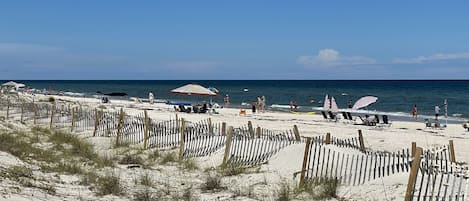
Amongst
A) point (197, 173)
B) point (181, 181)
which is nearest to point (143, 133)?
point (197, 173)

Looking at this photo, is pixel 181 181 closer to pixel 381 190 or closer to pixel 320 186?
pixel 320 186

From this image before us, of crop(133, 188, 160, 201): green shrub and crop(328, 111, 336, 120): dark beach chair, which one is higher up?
crop(133, 188, 160, 201): green shrub

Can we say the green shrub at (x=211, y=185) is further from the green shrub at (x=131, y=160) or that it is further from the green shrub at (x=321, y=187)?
the green shrub at (x=131, y=160)

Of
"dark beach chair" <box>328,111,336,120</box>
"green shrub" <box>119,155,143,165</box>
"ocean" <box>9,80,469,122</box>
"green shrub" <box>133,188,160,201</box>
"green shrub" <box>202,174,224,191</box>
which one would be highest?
"green shrub" <box>133,188,160,201</box>

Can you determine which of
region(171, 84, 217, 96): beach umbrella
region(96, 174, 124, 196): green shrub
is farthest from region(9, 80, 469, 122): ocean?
region(96, 174, 124, 196): green shrub

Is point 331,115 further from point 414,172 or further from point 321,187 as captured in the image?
point 414,172

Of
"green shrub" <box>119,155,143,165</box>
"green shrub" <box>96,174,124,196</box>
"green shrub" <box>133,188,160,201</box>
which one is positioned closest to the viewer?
"green shrub" <box>133,188,160,201</box>

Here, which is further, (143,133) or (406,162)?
(143,133)

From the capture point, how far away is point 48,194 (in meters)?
8.23

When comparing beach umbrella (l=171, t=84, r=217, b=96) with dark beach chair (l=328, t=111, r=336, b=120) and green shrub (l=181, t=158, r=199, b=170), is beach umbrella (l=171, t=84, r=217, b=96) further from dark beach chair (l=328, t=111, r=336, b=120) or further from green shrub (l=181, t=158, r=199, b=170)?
green shrub (l=181, t=158, r=199, b=170)

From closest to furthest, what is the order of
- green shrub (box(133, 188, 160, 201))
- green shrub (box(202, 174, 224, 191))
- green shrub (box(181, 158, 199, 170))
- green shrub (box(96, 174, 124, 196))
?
1. green shrub (box(133, 188, 160, 201))
2. green shrub (box(96, 174, 124, 196))
3. green shrub (box(202, 174, 224, 191))
4. green shrub (box(181, 158, 199, 170))

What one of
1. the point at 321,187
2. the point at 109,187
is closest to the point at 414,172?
the point at 321,187

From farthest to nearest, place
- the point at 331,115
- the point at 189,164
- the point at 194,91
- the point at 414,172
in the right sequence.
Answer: the point at 194,91
the point at 331,115
the point at 189,164
the point at 414,172

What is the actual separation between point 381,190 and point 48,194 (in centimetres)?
552
